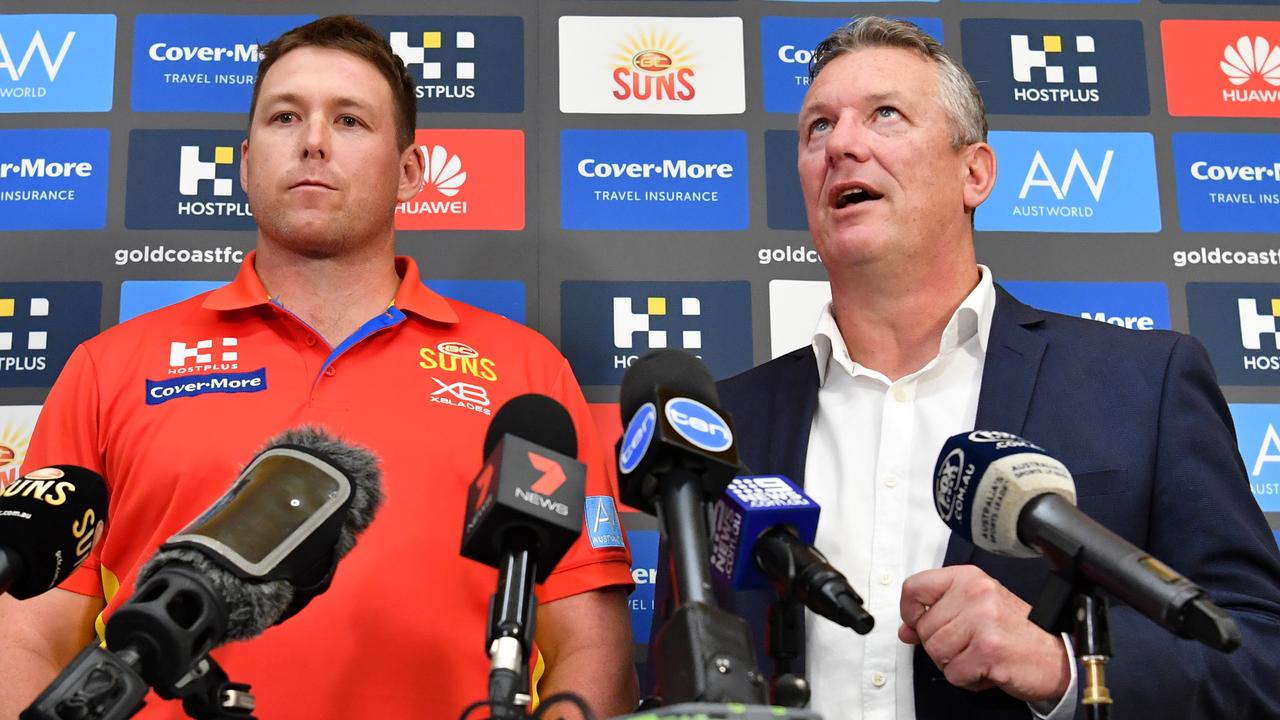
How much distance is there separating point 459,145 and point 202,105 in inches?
22.9

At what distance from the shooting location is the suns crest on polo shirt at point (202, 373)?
7.36 feet

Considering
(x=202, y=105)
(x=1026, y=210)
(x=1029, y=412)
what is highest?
(x=202, y=105)

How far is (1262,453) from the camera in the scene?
8.93ft

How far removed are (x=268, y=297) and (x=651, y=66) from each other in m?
1.04

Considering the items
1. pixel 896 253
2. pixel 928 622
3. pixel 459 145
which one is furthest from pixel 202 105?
pixel 928 622

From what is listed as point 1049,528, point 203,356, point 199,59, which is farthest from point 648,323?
point 1049,528

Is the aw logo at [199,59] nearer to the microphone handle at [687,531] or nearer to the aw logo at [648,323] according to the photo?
the aw logo at [648,323]

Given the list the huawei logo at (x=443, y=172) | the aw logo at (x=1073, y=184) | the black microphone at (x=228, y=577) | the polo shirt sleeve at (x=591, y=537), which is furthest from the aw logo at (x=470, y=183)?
the black microphone at (x=228, y=577)

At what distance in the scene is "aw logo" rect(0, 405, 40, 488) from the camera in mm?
2627

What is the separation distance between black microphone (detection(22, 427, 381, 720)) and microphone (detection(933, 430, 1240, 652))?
0.66 metres

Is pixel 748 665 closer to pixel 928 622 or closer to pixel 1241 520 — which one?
pixel 928 622

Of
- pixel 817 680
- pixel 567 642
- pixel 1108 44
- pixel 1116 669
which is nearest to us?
pixel 1116 669

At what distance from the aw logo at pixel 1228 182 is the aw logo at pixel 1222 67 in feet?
0.24

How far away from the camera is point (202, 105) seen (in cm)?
283
